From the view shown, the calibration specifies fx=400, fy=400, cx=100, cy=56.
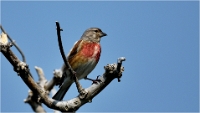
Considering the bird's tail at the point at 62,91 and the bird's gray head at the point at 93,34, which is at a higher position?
the bird's gray head at the point at 93,34

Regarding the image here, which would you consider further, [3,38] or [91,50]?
[91,50]

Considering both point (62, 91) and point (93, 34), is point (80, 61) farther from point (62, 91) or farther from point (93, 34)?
point (93, 34)

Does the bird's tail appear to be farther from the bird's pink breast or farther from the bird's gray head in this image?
the bird's gray head

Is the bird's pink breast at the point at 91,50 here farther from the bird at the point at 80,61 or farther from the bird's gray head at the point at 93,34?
the bird's gray head at the point at 93,34

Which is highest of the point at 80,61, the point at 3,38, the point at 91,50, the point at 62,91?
the point at 91,50

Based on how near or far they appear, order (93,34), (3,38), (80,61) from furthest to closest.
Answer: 1. (93,34)
2. (80,61)
3. (3,38)

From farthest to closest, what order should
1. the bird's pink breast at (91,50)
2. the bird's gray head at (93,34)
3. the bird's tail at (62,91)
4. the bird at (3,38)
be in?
the bird's gray head at (93,34), the bird's pink breast at (91,50), the bird's tail at (62,91), the bird at (3,38)

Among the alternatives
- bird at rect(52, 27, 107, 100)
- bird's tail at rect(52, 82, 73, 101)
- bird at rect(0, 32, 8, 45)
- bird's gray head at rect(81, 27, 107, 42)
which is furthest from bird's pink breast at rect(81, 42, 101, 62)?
bird at rect(0, 32, 8, 45)

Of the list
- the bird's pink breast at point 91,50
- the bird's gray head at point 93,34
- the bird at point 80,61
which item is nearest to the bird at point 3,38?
the bird at point 80,61

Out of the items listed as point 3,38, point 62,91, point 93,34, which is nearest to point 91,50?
point 93,34

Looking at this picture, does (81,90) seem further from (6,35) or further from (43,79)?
(43,79)
